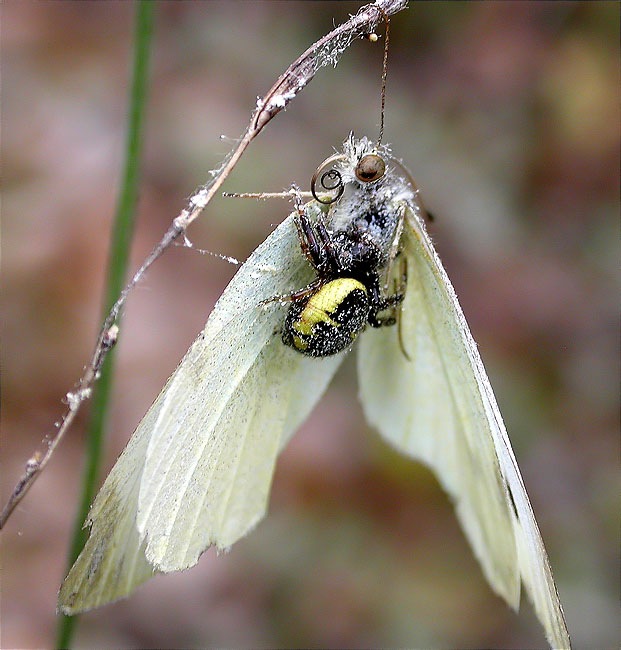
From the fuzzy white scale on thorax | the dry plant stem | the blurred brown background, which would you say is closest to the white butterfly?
the fuzzy white scale on thorax

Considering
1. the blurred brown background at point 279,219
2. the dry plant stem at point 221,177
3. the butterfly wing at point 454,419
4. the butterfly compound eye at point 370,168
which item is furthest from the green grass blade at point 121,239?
the blurred brown background at point 279,219

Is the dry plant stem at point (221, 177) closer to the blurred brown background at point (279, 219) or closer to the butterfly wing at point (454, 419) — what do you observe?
the butterfly wing at point (454, 419)

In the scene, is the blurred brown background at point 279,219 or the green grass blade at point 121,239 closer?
the green grass blade at point 121,239

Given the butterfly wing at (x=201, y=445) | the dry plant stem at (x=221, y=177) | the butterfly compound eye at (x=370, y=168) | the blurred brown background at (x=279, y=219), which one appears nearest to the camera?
the dry plant stem at (x=221, y=177)

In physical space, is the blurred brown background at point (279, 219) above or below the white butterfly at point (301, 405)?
above

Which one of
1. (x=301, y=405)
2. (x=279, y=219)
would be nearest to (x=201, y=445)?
(x=301, y=405)

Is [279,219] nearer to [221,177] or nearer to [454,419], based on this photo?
[454,419]
